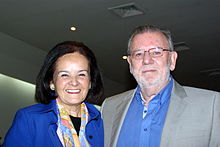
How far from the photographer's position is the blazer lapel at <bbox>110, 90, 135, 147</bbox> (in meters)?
3.01

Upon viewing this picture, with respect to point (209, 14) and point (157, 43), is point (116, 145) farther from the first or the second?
point (209, 14)

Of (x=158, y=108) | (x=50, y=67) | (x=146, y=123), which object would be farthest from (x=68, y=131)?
(x=158, y=108)

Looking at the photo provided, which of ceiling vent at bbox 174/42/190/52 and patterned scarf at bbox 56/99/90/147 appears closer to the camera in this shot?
patterned scarf at bbox 56/99/90/147

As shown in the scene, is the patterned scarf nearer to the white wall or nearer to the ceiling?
the ceiling

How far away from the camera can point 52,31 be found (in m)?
8.69

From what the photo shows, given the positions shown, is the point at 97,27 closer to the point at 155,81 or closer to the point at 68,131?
the point at 155,81

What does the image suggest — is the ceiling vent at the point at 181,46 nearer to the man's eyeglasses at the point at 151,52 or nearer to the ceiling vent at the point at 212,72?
the ceiling vent at the point at 212,72

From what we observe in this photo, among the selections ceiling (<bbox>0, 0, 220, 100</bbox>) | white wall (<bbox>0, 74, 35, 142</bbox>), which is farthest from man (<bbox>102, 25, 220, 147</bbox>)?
white wall (<bbox>0, 74, 35, 142</bbox>)

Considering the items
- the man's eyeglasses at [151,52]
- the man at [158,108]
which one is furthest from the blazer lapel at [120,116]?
the man's eyeglasses at [151,52]

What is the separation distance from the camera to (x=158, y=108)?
2.94 metres

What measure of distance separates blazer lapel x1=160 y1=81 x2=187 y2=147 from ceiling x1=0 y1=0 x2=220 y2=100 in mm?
4314

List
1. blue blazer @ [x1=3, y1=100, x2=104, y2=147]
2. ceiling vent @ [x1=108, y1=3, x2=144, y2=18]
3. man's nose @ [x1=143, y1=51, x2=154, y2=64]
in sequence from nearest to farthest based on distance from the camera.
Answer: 1. blue blazer @ [x1=3, y1=100, x2=104, y2=147]
2. man's nose @ [x1=143, y1=51, x2=154, y2=64]
3. ceiling vent @ [x1=108, y1=3, x2=144, y2=18]

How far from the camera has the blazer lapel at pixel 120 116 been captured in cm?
301

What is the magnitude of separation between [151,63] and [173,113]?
430 mm
